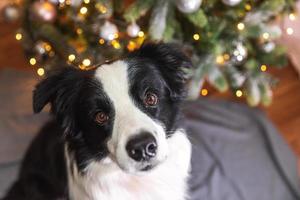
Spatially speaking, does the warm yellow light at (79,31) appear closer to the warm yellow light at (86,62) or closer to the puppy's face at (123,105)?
the warm yellow light at (86,62)

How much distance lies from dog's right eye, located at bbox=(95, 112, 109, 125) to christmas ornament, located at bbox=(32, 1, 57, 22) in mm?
1014

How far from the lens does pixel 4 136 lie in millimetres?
2221

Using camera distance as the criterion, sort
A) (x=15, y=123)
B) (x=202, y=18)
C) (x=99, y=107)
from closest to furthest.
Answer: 1. (x=99, y=107)
2. (x=202, y=18)
3. (x=15, y=123)

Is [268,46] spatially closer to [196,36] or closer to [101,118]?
[196,36]

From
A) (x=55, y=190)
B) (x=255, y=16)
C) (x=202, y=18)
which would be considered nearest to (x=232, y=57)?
(x=255, y=16)

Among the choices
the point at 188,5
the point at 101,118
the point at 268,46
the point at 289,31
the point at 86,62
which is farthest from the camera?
the point at 289,31

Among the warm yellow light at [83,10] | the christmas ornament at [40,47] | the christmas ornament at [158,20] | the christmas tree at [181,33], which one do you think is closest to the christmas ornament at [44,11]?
the christmas tree at [181,33]

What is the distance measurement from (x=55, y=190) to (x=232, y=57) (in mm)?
907

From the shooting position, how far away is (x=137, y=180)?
4.93 ft

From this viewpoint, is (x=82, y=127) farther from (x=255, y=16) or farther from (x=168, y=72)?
(x=255, y=16)

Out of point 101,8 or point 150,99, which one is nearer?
point 150,99

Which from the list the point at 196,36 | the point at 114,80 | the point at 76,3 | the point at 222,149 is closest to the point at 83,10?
the point at 76,3

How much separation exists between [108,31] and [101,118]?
2.19ft

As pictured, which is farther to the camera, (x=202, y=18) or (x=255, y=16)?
(x=255, y=16)
